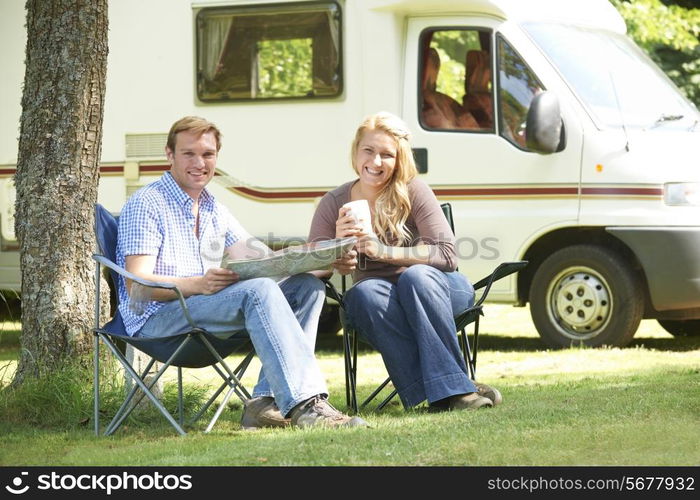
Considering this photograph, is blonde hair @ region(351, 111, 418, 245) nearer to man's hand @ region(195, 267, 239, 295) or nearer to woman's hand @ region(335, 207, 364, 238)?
woman's hand @ region(335, 207, 364, 238)

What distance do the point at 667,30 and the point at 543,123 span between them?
19.0ft

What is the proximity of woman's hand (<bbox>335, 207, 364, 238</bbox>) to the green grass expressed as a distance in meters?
0.74

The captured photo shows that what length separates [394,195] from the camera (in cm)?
510

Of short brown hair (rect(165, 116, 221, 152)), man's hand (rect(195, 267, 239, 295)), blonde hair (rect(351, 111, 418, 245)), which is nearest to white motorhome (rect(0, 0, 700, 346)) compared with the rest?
blonde hair (rect(351, 111, 418, 245))

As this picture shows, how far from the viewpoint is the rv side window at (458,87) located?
25.1ft

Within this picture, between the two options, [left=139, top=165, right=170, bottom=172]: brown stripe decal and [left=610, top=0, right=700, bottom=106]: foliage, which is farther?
[left=610, top=0, right=700, bottom=106]: foliage

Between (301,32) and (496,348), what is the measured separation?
2.44 meters

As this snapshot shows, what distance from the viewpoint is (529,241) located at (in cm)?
754

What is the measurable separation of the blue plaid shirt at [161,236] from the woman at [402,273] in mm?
530

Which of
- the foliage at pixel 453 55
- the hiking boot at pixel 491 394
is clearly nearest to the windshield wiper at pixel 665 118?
the foliage at pixel 453 55

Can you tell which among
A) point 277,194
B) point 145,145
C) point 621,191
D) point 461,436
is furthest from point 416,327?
point 145,145

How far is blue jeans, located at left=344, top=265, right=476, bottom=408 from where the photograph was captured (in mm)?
4883

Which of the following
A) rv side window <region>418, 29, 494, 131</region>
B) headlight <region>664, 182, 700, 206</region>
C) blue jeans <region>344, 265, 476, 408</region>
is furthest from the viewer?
rv side window <region>418, 29, 494, 131</region>
